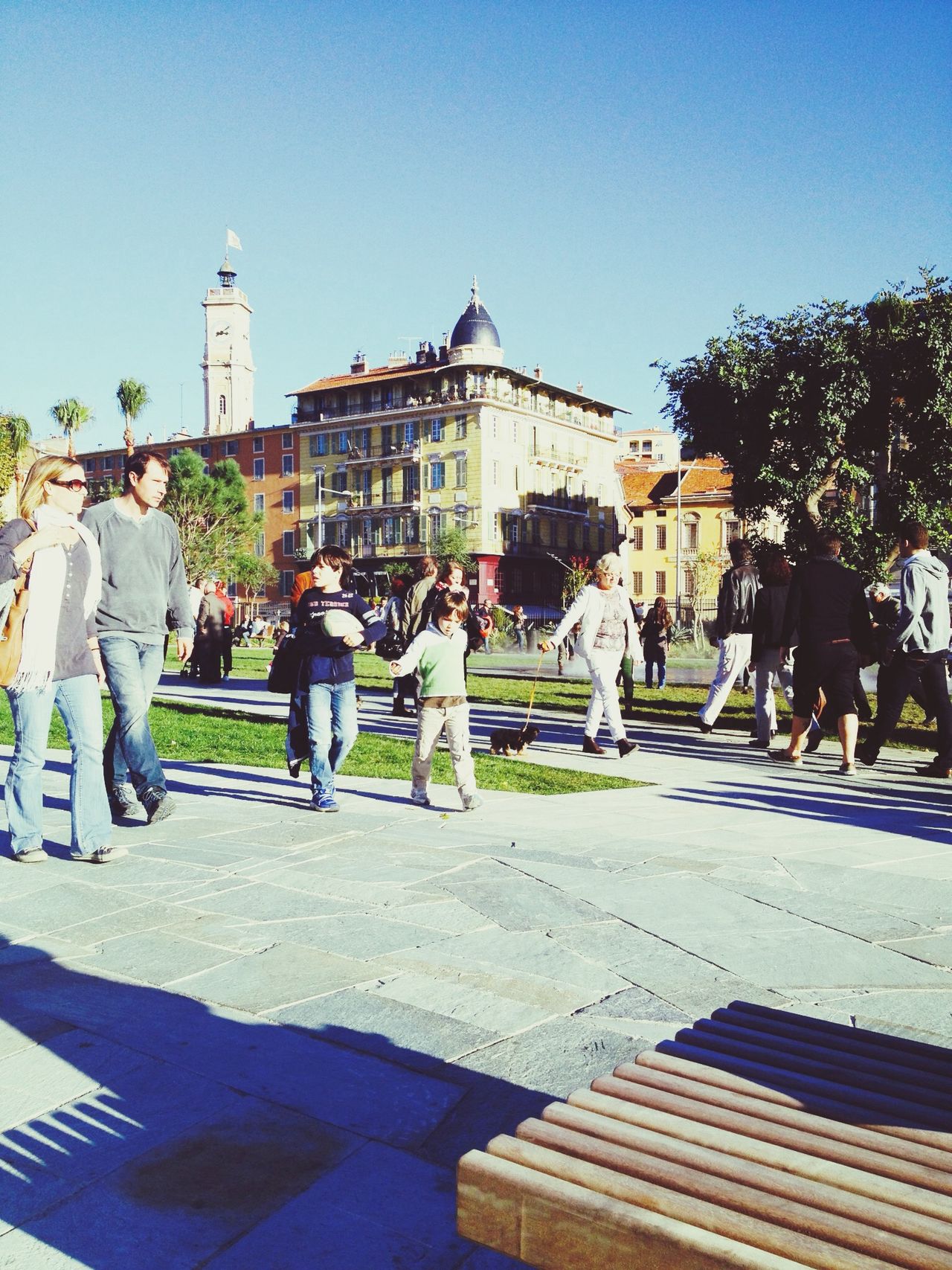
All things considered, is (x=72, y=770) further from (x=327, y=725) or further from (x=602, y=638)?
(x=602, y=638)

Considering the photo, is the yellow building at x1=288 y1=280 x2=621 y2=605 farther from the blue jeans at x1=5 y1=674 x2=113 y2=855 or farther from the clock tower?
the blue jeans at x1=5 y1=674 x2=113 y2=855

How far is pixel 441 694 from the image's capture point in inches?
285

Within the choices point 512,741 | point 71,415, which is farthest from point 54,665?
point 71,415

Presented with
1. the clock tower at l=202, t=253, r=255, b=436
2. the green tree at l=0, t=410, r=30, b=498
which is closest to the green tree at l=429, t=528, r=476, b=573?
the clock tower at l=202, t=253, r=255, b=436

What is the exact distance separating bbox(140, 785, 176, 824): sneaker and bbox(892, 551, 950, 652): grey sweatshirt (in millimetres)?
5763

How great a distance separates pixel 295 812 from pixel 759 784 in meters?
3.68

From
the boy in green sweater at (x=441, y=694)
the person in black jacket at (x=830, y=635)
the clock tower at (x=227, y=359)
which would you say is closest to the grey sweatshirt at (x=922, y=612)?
the person in black jacket at (x=830, y=635)

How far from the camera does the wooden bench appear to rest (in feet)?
4.84

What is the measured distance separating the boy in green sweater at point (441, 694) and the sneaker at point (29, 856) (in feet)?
8.19

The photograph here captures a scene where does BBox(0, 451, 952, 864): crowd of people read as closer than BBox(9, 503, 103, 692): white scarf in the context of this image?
No

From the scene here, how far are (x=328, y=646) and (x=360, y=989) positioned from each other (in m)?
3.54

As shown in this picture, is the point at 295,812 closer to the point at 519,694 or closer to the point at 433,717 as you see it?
the point at 433,717

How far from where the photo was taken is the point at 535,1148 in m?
1.67

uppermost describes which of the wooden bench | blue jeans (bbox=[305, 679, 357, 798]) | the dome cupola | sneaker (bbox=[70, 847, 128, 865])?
the dome cupola
